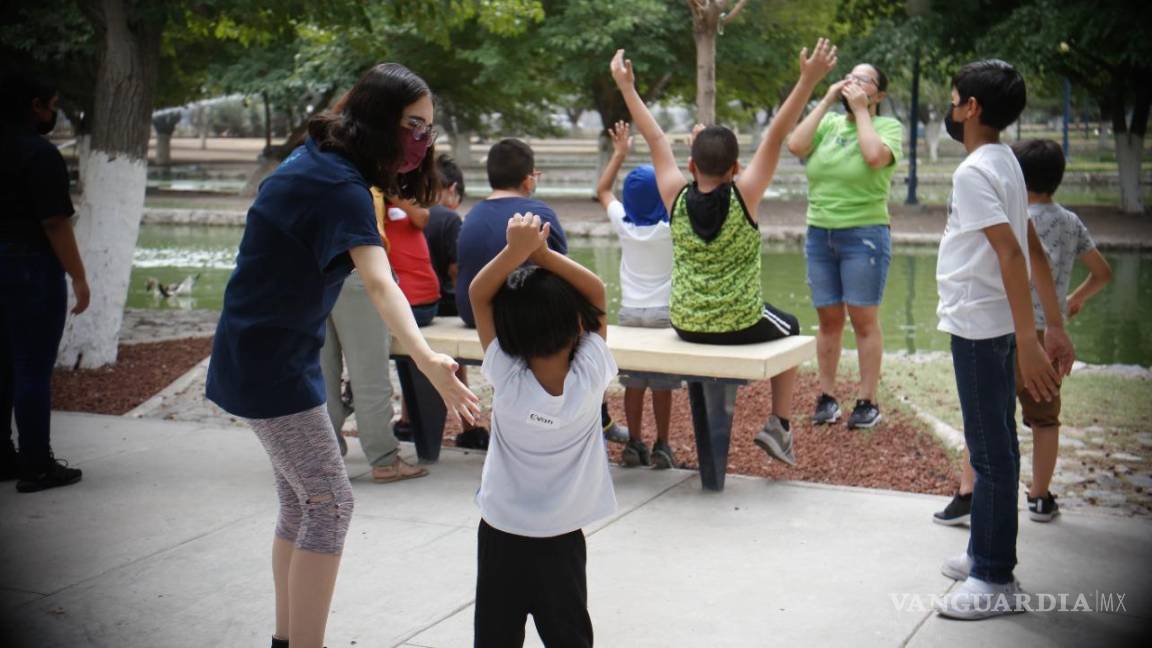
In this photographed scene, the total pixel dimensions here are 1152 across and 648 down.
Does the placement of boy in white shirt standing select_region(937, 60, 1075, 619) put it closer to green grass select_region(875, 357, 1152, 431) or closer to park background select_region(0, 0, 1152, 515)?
park background select_region(0, 0, 1152, 515)

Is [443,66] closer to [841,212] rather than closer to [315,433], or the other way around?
[841,212]

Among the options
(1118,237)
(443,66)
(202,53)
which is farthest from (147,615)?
(202,53)

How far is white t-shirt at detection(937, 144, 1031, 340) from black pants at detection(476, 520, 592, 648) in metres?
1.76

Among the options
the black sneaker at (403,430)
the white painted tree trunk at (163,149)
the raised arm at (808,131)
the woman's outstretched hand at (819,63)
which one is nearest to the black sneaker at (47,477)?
the black sneaker at (403,430)

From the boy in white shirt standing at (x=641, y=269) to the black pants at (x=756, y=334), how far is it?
0.31 metres

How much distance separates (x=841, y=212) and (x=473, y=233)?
2.19 meters

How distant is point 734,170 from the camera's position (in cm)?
582

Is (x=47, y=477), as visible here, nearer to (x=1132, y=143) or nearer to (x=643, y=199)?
(x=643, y=199)

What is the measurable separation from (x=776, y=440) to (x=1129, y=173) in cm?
2048

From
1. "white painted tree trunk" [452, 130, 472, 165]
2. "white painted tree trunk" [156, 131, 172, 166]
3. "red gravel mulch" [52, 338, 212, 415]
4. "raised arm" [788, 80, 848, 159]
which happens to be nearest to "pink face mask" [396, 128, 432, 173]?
"raised arm" [788, 80, 848, 159]

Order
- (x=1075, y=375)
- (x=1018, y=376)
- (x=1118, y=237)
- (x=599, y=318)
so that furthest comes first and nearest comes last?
(x=1118, y=237), (x=1075, y=375), (x=1018, y=376), (x=599, y=318)

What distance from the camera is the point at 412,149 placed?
3633 millimetres

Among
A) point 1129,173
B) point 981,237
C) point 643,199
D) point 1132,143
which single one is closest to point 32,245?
point 643,199

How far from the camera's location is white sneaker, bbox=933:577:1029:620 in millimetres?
4160
